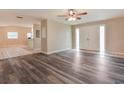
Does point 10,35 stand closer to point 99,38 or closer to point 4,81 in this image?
point 99,38

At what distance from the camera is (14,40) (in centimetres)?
1361

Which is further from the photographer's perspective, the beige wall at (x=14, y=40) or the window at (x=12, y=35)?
the window at (x=12, y=35)

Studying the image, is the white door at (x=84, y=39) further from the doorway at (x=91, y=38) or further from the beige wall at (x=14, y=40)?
the beige wall at (x=14, y=40)

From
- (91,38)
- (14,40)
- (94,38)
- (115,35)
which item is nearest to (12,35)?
(14,40)

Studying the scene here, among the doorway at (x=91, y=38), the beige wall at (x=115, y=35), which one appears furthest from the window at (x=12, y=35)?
the beige wall at (x=115, y=35)

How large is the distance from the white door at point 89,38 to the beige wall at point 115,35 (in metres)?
0.91

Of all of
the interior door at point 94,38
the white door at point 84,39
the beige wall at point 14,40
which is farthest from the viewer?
the beige wall at point 14,40

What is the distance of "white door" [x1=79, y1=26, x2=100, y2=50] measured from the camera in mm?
8031

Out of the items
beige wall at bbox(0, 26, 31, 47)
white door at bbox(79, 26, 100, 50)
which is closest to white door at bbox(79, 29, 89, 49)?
white door at bbox(79, 26, 100, 50)

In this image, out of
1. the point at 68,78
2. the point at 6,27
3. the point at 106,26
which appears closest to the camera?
the point at 68,78

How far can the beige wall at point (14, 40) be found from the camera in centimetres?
1283

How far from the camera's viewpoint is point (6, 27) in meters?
12.9
